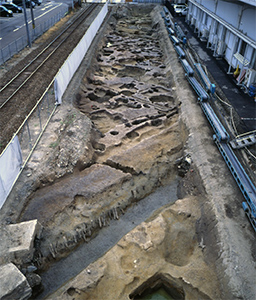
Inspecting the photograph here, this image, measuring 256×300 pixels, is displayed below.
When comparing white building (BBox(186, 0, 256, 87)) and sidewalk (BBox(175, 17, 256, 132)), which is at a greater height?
white building (BBox(186, 0, 256, 87))

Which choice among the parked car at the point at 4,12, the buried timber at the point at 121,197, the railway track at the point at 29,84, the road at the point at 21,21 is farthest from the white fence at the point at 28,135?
the parked car at the point at 4,12

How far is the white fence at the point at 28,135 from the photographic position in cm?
921

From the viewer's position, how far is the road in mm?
28086

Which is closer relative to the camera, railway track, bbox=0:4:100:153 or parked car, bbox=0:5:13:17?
railway track, bbox=0:4:100:153

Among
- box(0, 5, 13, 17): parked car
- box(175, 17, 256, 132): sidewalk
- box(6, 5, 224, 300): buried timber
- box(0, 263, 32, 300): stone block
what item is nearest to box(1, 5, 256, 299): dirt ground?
box(6, 5, 224, 300): buried timber

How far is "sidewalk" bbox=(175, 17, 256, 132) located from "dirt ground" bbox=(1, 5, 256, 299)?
2592 mm

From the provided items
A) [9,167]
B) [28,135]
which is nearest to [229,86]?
[28,135]

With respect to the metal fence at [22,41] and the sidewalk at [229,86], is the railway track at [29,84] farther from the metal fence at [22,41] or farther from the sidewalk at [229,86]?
the sidewalk at [229,86]

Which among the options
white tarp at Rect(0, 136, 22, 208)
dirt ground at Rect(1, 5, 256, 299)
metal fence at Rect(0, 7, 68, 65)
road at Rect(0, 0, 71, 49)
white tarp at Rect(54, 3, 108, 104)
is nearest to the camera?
dirt ground at Rect(1, 5, 256, 299)

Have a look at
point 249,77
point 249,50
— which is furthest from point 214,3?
point 249,77

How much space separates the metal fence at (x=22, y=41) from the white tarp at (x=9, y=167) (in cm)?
1365

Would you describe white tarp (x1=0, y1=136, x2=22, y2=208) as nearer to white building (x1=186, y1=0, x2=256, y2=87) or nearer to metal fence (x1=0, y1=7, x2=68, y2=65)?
metal fence (x1=0, y1=7, x2=68, y2=65)

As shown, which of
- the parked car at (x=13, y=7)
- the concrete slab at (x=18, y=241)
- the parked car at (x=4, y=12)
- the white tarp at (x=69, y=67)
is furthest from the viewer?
the parked car at (x=13, y=7)

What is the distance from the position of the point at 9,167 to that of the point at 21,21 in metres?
31.0
